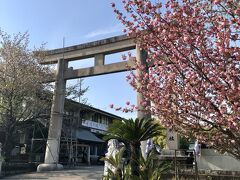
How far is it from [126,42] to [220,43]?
1474 centimetres

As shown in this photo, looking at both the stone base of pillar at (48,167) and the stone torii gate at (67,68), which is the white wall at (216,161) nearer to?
the stone torii gate at (67,68)

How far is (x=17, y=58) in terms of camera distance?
69.2ft

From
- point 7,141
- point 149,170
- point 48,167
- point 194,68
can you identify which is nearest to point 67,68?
point 7,141

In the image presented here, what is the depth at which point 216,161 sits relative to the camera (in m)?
14.3

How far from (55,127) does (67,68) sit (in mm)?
4360

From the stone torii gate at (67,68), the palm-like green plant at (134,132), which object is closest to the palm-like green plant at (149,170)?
the palm-like green plant at (134,132)

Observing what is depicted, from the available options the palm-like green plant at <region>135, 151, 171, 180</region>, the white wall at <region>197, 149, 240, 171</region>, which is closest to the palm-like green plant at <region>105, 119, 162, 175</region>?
the palm-like green plant at <region>135, 151, 171, 180</region>

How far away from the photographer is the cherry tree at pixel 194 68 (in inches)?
213

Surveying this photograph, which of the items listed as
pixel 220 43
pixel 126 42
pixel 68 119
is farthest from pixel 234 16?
pixel 68 119

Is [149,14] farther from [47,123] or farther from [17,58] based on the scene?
[47,123]

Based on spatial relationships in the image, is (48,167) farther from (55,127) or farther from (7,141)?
(7,141)

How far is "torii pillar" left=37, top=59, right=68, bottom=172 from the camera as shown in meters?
21.3

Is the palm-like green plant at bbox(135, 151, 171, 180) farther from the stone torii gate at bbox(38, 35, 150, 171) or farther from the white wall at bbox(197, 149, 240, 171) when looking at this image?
the stone torii gate at bbox(38, 35, 150, 171)

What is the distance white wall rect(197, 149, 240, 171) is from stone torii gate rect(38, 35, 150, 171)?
7.56m
